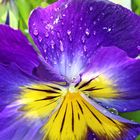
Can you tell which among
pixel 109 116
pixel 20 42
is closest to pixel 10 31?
pixel 20 42

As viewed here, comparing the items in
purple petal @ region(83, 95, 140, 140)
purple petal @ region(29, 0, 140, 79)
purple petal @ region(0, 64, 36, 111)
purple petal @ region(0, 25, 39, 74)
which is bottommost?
purple petal @ region(83, 95, 140, 140)

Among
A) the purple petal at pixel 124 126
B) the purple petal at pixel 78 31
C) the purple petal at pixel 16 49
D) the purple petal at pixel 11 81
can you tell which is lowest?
the purple petal at pixel 124 126

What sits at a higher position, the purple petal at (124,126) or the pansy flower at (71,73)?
the pansy flower at (71,73)

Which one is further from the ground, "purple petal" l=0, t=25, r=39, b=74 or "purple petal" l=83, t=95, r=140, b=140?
"purple petal" l=0, t=25, r=39, b=74
